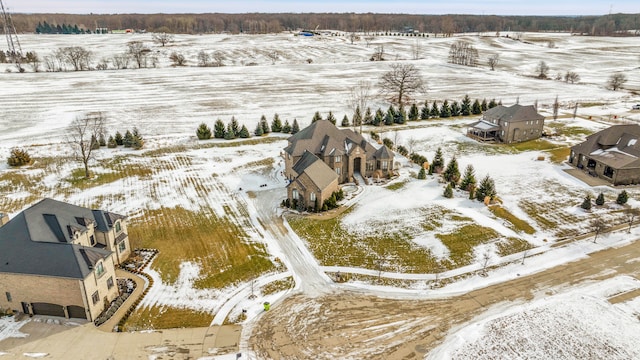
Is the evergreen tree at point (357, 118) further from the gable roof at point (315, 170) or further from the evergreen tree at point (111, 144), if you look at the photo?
the evergreen tree at point (111, 144)

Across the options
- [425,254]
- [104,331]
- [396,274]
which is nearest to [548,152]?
[425,254]

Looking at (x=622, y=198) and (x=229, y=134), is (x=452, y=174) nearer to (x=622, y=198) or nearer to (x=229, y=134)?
(x=622, y=198)

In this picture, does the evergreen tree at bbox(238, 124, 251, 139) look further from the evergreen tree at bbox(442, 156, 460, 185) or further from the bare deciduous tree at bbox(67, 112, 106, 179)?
the evergreen tree at bbox(442, 156, 460, 185)

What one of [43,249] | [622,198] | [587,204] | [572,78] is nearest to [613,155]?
[622,198]

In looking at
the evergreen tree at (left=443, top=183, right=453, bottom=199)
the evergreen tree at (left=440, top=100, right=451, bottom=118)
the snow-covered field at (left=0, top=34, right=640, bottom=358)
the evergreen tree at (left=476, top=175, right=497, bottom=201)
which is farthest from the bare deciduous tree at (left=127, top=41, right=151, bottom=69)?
the evergreen tree at (left=476, top=175, right=497, bottom=201)

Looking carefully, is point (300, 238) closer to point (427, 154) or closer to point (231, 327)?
point (231, 327)
